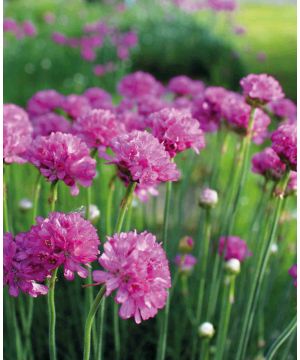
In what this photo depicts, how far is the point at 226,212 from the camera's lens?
5.71 ft

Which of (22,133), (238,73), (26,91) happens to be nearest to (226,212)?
(22,133)

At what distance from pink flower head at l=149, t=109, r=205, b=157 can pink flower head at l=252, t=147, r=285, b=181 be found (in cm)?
30

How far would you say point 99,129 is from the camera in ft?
4.35

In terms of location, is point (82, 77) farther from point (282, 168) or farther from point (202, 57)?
point (282, 168)

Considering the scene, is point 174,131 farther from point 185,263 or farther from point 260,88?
point 185,263

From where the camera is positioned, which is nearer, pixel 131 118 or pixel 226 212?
pixel 131 118

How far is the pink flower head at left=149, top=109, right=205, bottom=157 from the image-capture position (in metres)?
1.14

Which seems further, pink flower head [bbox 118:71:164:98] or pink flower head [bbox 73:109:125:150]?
pink flower head [bbox 118:71:164:98]

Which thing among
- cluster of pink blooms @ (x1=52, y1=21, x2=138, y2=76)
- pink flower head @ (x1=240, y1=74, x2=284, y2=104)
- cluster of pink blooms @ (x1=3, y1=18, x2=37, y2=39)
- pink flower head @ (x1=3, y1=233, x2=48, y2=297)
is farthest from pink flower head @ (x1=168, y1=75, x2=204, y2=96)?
cluster of pink blooms @ (x1=3, y1=18, x2=37, y2=39)

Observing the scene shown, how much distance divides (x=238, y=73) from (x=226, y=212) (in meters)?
4.06

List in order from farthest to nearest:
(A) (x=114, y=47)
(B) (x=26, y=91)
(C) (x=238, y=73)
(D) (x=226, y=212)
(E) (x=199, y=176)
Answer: (C) (x=238, y=73) → (A) (x=114, y=47) → (B) (x=26, y=91) → (E) (x=199, y=176) → (D) (x=226, y=212)

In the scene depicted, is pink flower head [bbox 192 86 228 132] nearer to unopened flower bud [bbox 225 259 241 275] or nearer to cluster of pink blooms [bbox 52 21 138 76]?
unopened flower bud [bbox 225 259 241 275]

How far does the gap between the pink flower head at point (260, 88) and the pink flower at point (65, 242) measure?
664mm

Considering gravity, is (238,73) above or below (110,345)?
above
